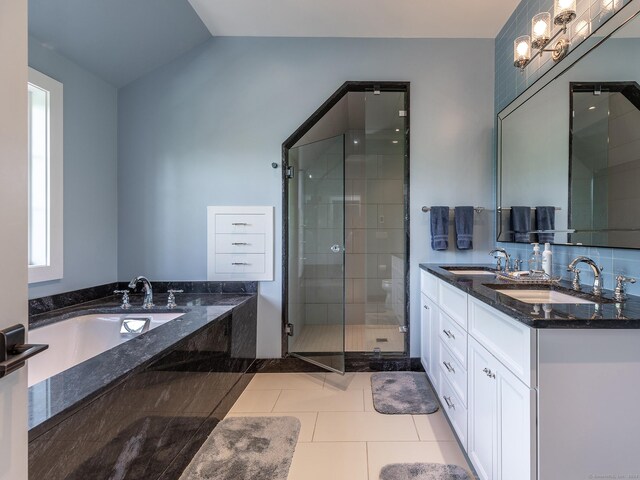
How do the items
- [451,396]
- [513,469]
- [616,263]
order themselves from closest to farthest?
1. [513,469]
2. [616,263]
3. [451,396]

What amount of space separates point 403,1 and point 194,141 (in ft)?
6.22

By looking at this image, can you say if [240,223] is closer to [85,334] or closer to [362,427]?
[85,334]

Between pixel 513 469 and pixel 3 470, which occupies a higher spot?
pixel 3 470

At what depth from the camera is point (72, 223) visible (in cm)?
215

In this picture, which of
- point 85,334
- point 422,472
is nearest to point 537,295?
point 422,472

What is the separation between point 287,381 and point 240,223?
1.32 m

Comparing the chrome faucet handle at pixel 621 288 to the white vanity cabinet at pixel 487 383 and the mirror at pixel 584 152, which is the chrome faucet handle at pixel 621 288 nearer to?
the mirror at pixel 584 152

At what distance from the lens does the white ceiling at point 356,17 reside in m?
2.19

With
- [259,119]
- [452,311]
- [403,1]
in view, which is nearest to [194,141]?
[259,119]

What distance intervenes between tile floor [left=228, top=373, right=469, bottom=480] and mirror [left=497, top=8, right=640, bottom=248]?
1346 mm

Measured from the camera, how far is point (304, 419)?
1.90 meters

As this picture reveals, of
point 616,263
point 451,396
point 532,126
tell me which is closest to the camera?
point 616,263

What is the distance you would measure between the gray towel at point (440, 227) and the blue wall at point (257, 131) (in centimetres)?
11

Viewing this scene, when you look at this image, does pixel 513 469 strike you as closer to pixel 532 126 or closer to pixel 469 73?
pixel 532 126
